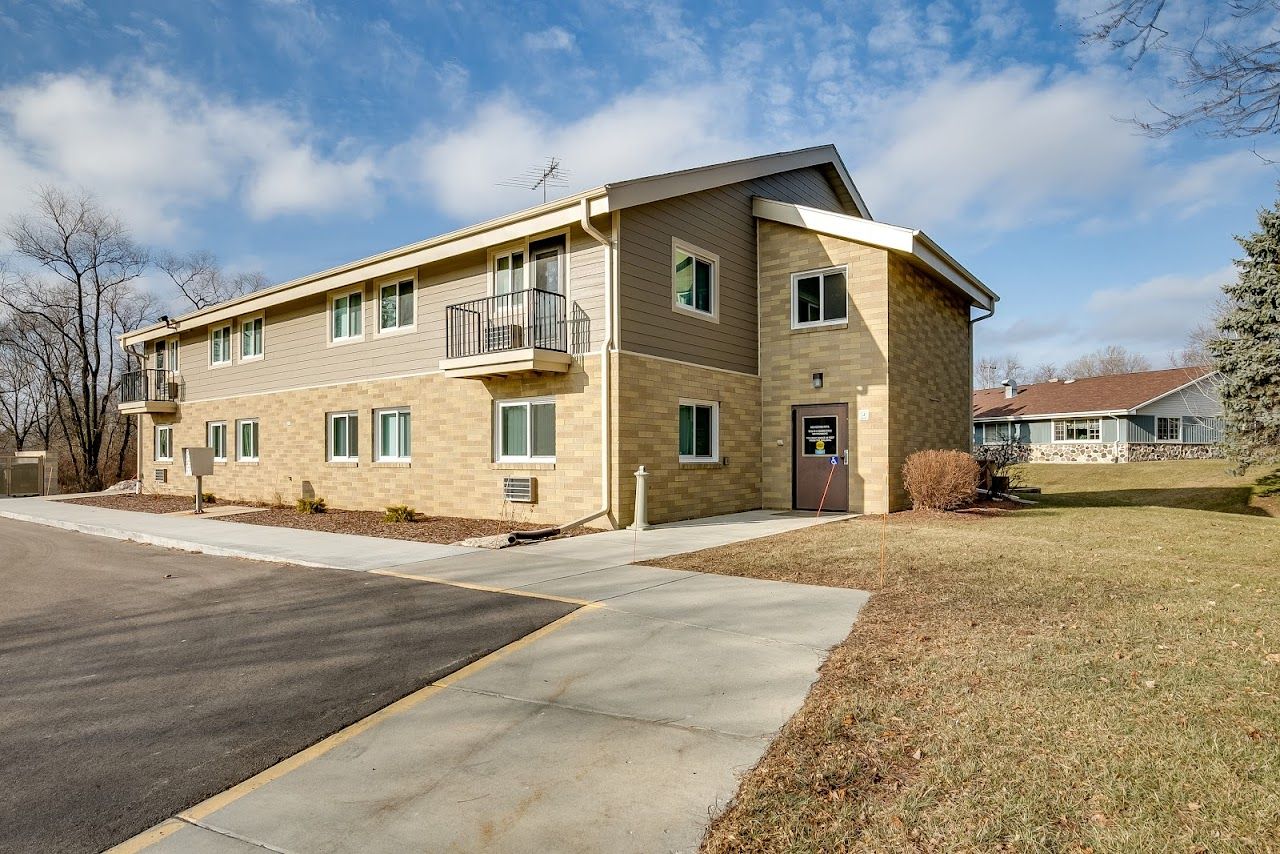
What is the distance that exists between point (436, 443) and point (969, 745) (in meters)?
12.6

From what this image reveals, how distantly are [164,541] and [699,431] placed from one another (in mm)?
10011

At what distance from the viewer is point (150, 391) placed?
76.2ft

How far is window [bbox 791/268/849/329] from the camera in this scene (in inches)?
547

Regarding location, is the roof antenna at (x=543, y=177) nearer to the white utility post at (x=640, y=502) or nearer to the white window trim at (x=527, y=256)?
the white window trim at (x=527, y=256)

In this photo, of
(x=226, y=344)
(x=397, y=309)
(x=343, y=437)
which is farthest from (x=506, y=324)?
(x=226, y=344)

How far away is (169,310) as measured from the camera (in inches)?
1569

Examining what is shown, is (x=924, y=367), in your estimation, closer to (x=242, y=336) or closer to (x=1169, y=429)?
(x=242, y=336)

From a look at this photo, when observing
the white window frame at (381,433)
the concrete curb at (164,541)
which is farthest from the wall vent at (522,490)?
the concrete curb at (164,541)

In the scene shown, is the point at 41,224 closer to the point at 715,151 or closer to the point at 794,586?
the point at 715,151

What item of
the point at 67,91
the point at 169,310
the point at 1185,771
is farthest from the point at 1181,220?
the point at 169,310

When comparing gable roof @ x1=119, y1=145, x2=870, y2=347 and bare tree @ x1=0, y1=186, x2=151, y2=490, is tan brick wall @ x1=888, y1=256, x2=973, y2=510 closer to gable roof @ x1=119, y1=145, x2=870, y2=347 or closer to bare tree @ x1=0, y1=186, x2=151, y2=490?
gable roof @ x1=119, y1=145, x2=870, y2=347

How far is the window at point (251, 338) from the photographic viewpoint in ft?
64.0

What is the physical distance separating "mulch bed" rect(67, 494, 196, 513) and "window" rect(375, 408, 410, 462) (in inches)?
267

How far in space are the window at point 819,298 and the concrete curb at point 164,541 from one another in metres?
10.3
